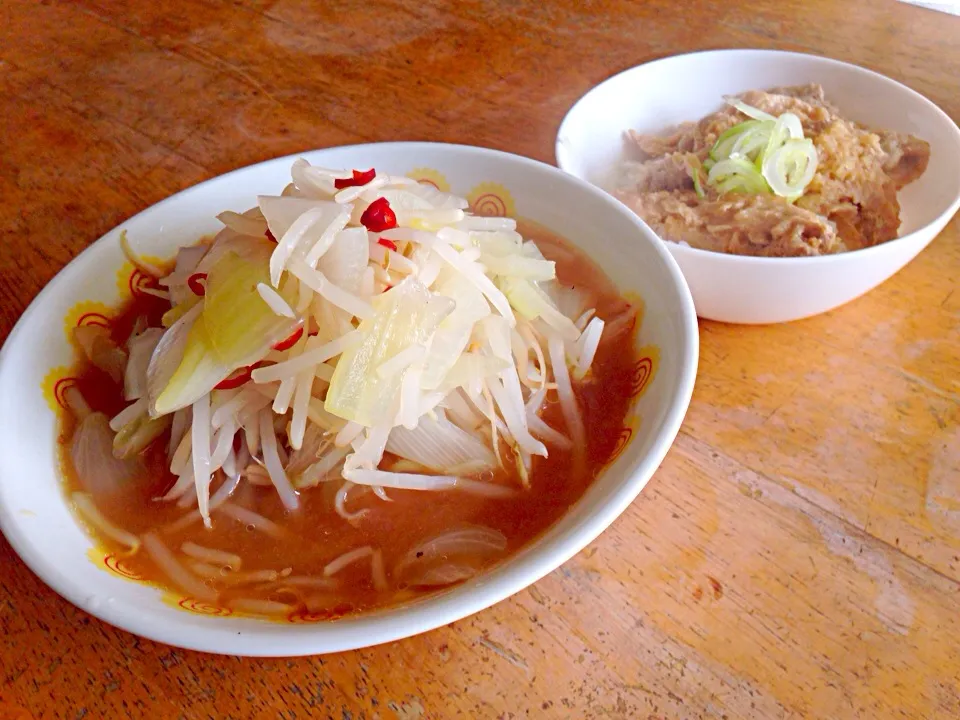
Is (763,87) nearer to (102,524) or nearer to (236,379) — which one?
(236,379)

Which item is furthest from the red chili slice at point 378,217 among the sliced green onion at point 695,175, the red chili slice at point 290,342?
the sliced green onion at point 695,175

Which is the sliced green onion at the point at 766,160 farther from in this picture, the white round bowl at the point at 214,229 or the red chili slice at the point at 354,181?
the red chili slice at the point at 354,181

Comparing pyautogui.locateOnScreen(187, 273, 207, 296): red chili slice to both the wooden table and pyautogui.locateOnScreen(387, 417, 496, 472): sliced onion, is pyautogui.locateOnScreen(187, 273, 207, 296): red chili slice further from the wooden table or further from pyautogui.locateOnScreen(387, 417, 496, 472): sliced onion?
the wooden table

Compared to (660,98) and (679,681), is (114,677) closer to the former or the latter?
(679,681)

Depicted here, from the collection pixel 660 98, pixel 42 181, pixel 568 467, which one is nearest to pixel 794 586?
pixel 568 467

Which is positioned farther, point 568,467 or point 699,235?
point 699,235

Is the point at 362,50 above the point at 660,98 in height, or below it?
below
